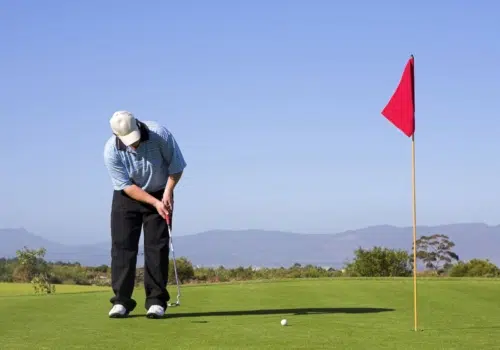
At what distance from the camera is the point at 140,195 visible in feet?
30.4

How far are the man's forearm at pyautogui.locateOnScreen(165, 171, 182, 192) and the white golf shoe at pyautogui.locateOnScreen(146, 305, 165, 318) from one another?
130cm

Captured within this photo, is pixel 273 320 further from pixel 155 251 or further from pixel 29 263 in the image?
pixel 29 263

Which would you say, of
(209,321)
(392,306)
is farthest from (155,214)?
(392,306)

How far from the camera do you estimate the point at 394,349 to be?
639 centimetres

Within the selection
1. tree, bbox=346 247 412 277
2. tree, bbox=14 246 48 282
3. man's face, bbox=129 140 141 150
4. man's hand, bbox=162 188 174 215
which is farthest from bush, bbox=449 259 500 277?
man's face, bbox=129 140 141 150

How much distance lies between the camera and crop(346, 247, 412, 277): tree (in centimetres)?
2639

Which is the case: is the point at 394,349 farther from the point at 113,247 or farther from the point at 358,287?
the point at 358,287

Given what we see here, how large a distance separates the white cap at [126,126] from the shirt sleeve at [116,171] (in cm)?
33

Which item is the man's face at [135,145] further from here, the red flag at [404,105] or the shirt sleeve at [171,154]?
the red flag at [404,105]

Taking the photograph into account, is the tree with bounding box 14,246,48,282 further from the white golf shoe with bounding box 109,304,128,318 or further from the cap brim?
the cap brim

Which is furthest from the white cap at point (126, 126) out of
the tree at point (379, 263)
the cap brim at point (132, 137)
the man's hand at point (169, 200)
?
the tree at point (379, 263)

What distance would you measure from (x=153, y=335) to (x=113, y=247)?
2.44 m

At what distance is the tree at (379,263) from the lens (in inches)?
1039

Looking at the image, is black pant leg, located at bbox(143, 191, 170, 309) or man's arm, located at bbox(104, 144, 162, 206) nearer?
man's arm, located at bbox(104, 144, 162, 206)
